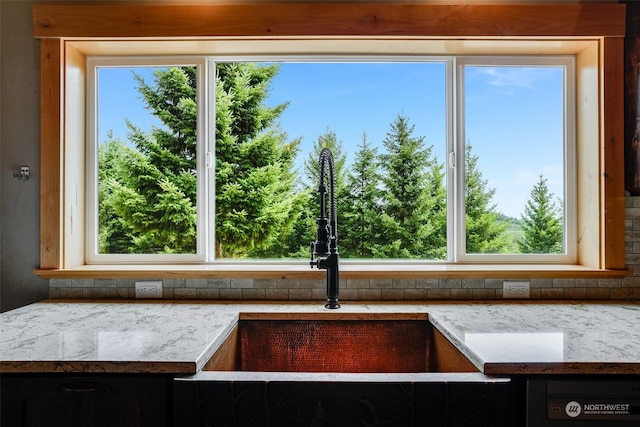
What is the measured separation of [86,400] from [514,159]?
Answer: 6.55 ft

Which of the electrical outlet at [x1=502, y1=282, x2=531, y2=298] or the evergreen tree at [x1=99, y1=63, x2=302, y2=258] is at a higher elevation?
the evergreen tree at [x1=99, y1=63, x2=302, y2=258]

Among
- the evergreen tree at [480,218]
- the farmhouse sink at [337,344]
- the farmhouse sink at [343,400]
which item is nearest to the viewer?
the farmhouse sink at [343,400]

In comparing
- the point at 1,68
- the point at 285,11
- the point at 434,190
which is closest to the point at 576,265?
the point at 434,190

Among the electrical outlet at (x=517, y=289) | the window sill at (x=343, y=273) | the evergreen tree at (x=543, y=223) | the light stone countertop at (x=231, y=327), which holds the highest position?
the evergreen tree at (x=543, y=223)

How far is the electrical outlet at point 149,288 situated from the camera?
174cm

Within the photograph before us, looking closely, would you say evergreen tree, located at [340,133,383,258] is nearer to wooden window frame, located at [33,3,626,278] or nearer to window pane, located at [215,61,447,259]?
window pane, located at [215,61,447,259]

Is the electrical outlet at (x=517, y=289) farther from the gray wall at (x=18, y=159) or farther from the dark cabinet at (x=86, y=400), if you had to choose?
the gray wall at (x=18, y=159)

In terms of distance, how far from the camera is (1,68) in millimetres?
1768

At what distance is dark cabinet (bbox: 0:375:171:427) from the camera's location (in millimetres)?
1035

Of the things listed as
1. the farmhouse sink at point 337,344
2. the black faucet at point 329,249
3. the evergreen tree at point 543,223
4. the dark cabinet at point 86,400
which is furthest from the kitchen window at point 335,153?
the dark cabinet at point 86,400

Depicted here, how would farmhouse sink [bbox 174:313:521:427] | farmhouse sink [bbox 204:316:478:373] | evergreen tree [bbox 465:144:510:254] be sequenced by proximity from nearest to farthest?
farmhouse sink [bbox 174:313:521:427]
farmhouse sink [bbox 204:316:478:373]
evergreen tree [bbox 465:144:510:254]

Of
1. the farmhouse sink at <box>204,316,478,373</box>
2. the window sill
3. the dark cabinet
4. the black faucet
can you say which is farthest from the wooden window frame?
the dark cabinet

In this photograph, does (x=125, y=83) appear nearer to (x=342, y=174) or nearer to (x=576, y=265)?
(x=342, y=174)

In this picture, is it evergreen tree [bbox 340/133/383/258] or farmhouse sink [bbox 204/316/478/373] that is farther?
evergreen tree [bbox 340/133/383/258]
